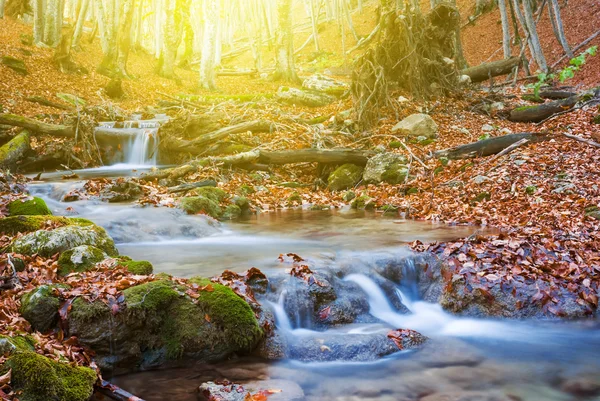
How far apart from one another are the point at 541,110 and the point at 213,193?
10930 mm

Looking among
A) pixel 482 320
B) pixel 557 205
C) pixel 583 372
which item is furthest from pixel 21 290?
pixel 557 205

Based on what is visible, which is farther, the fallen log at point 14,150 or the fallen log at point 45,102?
the fallen log at point 45,102

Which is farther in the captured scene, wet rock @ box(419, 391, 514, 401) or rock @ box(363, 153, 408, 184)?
rock @ box(363, 153, 408, 184)

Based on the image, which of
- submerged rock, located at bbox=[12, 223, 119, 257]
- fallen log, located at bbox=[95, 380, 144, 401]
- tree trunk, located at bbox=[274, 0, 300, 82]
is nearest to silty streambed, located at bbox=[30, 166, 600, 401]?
fallen log, located at bbox=[95, 380, 144, 401]

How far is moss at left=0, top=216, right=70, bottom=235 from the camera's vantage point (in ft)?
21.9

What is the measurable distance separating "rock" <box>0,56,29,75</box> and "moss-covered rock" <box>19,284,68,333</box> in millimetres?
19793

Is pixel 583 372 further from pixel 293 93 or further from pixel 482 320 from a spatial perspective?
pixel 293 93

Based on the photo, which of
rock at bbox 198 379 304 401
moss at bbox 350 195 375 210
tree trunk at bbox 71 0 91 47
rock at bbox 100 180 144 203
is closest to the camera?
rock at bbox 198 379 304 401

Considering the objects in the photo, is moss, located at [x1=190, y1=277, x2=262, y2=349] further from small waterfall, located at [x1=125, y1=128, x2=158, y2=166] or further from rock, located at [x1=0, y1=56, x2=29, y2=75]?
rock, located at [x1=0, y1=56, x2=29, y2=75]

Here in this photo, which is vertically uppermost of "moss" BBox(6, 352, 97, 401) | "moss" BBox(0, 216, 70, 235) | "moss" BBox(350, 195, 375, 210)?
"moss" BBox(350, 195, 375, 210)

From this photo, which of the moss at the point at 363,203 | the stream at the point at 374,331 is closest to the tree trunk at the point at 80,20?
the stream at the point at 374,331

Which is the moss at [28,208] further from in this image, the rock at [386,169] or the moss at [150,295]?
the rock at [386,169]

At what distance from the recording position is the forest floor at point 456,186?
605 centimetres

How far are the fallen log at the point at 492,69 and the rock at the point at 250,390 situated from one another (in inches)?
727
